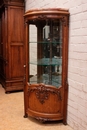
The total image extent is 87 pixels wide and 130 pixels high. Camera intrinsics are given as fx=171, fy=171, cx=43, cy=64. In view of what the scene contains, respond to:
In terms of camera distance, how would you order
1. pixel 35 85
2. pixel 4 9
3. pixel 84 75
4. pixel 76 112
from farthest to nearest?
pixel 4 9
pixel 35 85
pixel 76 112
pixel 84 75

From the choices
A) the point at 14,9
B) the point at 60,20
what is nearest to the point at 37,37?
the point at 60,20

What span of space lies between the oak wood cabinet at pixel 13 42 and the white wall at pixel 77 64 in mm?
1595

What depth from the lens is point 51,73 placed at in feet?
8.73

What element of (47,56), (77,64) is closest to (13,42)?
(47,56)

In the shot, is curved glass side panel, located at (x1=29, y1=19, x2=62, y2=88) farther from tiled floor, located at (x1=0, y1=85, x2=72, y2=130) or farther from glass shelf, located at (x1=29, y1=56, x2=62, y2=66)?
tiled floor, located at (x1=0, y1=85, x2=72, y2=130)

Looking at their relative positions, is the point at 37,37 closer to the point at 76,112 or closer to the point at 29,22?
the point at 29,22

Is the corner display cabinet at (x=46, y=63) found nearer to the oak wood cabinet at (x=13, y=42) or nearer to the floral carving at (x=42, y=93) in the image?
the floral carving at (x=42, y=93)

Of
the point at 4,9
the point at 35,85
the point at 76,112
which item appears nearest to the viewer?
the point at 76,112

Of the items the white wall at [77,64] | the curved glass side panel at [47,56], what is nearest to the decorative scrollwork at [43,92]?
the curved glass side panel at [47,56]

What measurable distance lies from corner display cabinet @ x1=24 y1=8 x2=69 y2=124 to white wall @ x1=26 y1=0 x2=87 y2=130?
81 mm

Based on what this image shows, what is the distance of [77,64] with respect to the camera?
228 cm

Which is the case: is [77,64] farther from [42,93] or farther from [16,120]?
[16,120]

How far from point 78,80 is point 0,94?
2.25 metres

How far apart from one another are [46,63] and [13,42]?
5.07 feet
